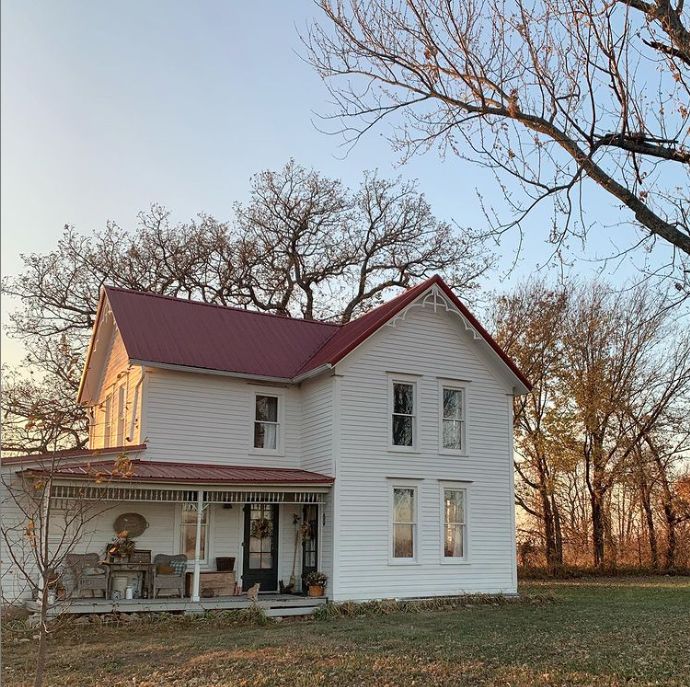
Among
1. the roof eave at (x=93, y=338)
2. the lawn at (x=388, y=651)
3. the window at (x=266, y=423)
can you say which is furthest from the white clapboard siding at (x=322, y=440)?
the roof eave at (x=93, y=338)

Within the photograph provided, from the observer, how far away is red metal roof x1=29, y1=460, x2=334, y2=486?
16.0 m

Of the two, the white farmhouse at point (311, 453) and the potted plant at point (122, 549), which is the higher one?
the white farmhouse at point (311, 453)

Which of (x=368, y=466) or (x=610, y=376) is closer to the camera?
(x=368, y=466)

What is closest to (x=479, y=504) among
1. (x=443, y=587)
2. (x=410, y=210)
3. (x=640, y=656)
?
(x=443, y=587)

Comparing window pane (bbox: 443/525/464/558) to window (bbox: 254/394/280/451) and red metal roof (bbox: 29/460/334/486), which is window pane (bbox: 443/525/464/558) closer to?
red metal roof (bbox: 29/460/334/486)

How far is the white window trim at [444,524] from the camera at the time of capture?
63.9ft

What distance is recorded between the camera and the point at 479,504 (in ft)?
66.7

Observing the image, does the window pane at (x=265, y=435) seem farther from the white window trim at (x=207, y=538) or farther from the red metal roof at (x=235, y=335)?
the white window trim at (x=207, y=538)

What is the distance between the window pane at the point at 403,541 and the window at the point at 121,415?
7.13 m

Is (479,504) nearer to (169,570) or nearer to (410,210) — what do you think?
(169,570)

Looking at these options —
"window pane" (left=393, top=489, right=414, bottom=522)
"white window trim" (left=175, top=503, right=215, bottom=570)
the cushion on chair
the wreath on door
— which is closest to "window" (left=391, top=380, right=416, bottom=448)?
"window pane" (left=393, top=489, right=414, bottom=522)

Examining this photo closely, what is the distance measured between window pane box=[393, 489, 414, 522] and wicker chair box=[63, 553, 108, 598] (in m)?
6.78

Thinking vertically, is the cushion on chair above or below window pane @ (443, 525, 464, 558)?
below

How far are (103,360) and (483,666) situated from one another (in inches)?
613
